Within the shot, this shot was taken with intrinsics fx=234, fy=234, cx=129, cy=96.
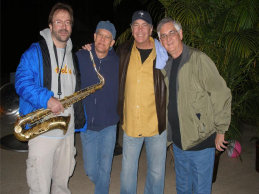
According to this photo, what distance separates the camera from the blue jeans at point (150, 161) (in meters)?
2.59

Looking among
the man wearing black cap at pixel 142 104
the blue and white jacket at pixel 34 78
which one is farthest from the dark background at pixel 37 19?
the blue and white jacket at pixel 34 78

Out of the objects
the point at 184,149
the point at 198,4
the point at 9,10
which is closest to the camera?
the point at 184,149

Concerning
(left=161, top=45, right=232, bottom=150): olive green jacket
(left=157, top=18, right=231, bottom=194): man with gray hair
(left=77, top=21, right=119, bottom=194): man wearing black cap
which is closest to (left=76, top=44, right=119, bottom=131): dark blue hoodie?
(left=77, top=21, right=119, bottom=194): man wearing black cap

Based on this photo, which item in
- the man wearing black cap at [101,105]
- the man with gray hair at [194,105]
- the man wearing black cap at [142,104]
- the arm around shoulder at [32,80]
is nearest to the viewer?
the arm around shoulder at [32,80]

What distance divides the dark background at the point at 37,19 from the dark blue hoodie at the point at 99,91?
7.30 m

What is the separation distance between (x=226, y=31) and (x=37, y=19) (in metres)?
11.9

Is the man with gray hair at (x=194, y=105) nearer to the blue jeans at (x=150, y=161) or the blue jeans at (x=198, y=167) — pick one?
the blue jeans at (x=198, y=167)

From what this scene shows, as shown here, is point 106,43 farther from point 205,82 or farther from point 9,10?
point 9,10

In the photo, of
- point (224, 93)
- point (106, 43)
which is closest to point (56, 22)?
point (106, 43)

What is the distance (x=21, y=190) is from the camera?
3277 millimetres

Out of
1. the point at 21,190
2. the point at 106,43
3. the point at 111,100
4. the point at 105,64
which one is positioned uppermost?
the point at 106,43

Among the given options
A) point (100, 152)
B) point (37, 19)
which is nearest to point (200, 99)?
point (100, 152)

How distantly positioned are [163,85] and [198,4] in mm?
1485

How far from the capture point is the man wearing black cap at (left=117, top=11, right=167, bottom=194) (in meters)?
2.51
